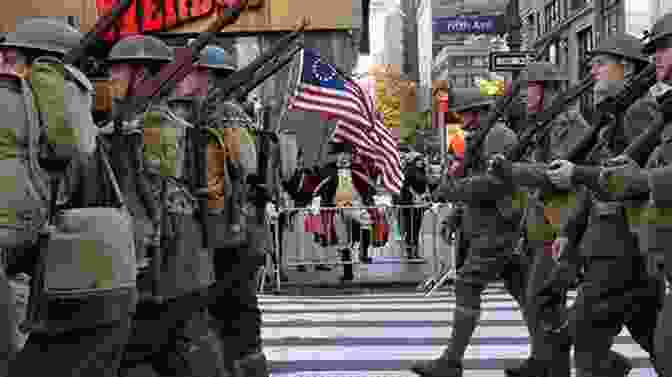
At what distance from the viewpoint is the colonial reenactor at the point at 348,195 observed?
43.4ft

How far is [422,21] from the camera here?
13325 cm

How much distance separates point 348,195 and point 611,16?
76.2 feet

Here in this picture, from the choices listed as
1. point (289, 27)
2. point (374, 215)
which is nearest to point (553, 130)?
point (374, 215)

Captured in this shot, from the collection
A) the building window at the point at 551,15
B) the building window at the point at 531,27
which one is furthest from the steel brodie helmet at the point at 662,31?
the building window at the point at 531,27

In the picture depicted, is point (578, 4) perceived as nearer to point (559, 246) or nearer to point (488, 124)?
point (488, 124)

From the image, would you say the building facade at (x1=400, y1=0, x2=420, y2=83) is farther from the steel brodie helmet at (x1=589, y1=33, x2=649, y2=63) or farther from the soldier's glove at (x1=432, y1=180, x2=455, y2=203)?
the steel brodie helmet at (x1=589, y1=33, x2=649, y2=63)

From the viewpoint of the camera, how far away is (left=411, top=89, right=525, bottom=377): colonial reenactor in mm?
6430

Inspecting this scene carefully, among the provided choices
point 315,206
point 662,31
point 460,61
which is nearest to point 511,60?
point 315,206

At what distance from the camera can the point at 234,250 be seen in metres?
5.82

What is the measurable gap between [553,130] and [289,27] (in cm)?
1226

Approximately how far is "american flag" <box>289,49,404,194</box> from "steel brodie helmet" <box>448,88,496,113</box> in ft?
15.7

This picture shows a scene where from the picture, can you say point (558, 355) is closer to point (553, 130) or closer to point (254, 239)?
point (553, 130)

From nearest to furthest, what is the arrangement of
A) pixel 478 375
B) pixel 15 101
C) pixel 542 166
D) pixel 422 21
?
pixel 15 101, pixel 542 166, pixel 478 375, pixel 422 21

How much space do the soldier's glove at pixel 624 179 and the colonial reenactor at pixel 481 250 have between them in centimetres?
244
